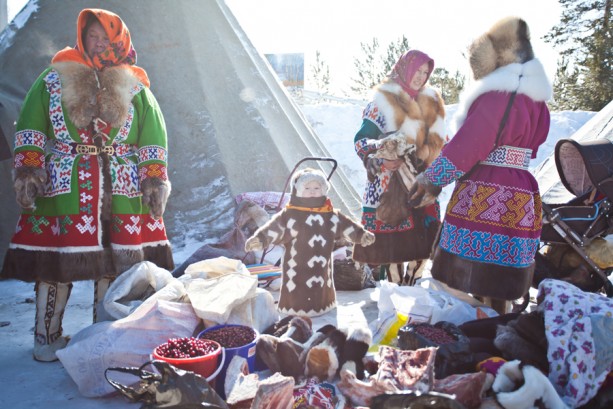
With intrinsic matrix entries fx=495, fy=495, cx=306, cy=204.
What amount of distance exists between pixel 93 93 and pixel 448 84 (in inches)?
703

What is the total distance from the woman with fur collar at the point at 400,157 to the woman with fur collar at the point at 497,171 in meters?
0.71

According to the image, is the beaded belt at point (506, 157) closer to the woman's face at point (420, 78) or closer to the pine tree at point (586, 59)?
the woman's face at point (420, 78)

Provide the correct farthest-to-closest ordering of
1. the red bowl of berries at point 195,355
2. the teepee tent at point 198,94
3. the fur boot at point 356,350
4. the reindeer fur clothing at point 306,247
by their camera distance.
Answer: the teepee tent at point 198,94 → the reindeer fur clothing at point 306,247 → the fur boot at point 356,350 → the red bowl of berries at point 195,355

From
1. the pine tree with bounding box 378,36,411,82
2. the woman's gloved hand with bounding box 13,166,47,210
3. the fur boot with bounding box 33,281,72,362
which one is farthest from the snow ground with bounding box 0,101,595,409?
the pine tree with bounding box 378,36,411,82

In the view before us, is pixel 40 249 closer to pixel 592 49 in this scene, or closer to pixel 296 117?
pixel 296 117

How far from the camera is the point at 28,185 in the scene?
93.9 inches

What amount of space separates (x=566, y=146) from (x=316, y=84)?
21.2 m

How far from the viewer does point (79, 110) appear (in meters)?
2.48

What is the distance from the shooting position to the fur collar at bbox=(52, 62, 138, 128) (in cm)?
249

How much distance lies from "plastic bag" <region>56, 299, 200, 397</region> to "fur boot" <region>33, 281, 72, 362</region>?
0.35 meters

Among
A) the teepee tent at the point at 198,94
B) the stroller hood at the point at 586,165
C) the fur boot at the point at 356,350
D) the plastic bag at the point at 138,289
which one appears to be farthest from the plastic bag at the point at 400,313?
the teepee tent at the point at 198,94

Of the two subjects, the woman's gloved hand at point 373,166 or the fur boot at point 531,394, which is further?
the woman's gloved hand at point 373,166

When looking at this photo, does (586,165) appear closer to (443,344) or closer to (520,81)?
(520,81)

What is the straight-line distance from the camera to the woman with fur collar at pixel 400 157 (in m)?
3.30
